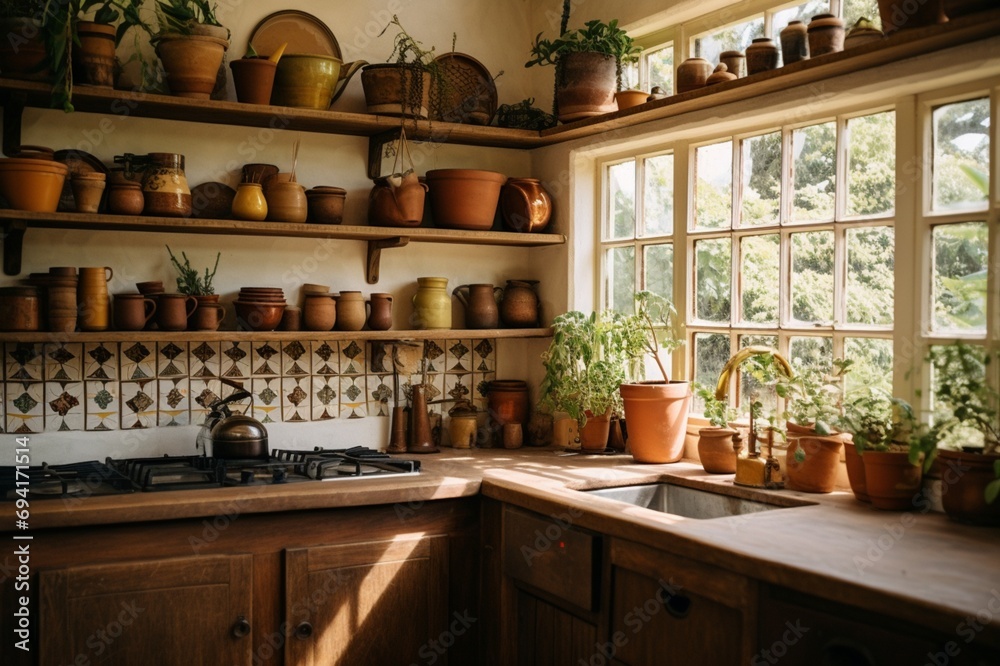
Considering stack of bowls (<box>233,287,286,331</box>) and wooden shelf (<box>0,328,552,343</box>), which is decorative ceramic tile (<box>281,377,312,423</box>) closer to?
wooden shelf (<box>0,328,552,343</box>)

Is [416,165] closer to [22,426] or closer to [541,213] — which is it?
[541,213]

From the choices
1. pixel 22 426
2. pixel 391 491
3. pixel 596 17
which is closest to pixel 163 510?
pixel 391 491

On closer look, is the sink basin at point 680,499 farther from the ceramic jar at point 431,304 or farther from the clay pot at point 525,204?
the clay pot at point 525,204

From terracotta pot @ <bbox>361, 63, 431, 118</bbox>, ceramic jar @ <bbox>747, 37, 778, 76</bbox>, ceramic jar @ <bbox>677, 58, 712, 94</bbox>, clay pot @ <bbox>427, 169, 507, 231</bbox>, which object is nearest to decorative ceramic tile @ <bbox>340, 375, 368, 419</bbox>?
clay pot @ <bbox>427, 169, 507, 231</bbox>

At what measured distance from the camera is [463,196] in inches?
143

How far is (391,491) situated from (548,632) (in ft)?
2.07

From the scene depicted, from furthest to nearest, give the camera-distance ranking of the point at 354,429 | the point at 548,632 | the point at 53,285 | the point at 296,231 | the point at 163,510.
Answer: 1. the point at 354,429
2. the point at 296,231
3. the point at 53,285
4. the point at 548,632
5. the point at 163,510

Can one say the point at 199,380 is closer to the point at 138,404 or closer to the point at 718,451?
the point at 138,404

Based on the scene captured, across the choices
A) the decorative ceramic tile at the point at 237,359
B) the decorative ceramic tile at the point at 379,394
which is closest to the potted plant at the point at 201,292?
the decorative ceramic tile at the point at 237,359

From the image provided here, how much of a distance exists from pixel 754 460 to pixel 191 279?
2006mm

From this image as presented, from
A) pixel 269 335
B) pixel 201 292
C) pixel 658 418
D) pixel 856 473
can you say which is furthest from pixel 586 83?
pixel 856 473

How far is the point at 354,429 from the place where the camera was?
364 cm

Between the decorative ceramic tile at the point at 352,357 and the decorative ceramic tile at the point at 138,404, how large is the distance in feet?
2.27

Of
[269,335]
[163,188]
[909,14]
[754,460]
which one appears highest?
[909,14]
